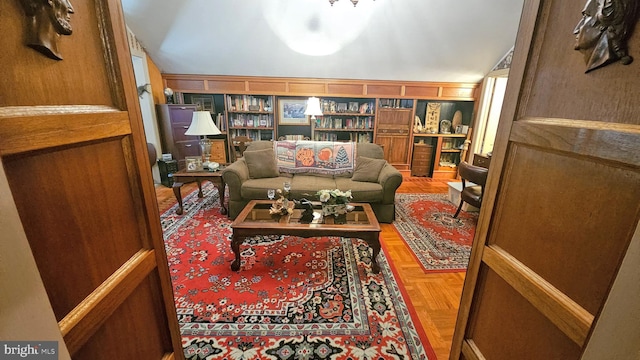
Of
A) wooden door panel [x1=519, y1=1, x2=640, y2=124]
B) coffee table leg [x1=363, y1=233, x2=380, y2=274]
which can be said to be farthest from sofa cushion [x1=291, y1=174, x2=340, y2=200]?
wooden door panel [x1=519, y1=1, x2=640, y2=124]

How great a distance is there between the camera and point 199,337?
5.03 feet

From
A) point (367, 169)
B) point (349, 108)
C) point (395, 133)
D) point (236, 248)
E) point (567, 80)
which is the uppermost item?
point (349, 108)

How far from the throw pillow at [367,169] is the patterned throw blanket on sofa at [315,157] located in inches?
5.9

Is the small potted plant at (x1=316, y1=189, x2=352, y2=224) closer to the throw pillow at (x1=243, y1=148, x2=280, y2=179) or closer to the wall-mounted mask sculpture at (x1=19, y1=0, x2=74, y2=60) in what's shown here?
the throw pillow at (x1=243, y1=148, x2=280, y2=179)

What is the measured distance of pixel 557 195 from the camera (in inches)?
23.3

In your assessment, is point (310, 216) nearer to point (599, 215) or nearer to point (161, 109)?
point (599, 215)

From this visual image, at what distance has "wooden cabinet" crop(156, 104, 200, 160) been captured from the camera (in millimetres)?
4215

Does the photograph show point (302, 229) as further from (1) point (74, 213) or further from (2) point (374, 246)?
(1) point (74, 213)

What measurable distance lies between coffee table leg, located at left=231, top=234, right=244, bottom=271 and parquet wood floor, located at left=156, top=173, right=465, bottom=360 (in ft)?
4.46

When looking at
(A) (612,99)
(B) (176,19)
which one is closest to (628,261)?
(A) (612,99)

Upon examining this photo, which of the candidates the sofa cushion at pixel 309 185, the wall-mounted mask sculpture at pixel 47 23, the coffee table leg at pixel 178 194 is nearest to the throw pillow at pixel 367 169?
the sofa cushion at pixel 309 185

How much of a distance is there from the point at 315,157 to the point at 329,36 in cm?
191

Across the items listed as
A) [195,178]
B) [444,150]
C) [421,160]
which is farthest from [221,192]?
[444,150]

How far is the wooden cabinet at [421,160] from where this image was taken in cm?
514
